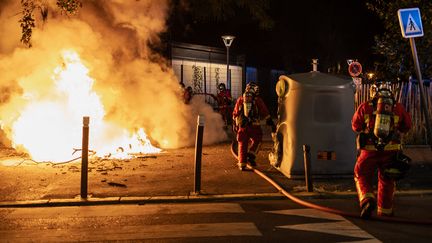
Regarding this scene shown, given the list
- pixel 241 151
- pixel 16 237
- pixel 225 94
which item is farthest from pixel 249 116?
pixel 225 94

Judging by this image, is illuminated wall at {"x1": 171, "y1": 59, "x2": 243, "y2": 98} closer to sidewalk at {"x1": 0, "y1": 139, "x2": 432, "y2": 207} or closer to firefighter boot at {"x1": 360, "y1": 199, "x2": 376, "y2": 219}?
sidewalk at {"x1": 0, "y1": 139, "x2": 432, "y2": 207}

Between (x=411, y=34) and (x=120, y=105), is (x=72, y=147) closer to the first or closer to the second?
(x=120, y=105)

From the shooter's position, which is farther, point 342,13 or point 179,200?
point 342,13

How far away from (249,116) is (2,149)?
656 centimetres

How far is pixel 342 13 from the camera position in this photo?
102 feet

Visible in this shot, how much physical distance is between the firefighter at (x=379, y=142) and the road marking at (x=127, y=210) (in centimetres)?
162

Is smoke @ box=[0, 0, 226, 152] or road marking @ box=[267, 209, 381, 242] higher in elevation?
smoke @ box=[0, 0, 226, 152]

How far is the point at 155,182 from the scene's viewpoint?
29.9ft

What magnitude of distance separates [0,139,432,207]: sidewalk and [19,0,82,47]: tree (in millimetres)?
2667

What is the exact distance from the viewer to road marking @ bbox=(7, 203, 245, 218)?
711 centimetres

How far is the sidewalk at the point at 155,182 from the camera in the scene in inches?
315

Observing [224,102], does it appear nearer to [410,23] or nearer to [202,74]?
[202,74]

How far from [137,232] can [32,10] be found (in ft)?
24.9

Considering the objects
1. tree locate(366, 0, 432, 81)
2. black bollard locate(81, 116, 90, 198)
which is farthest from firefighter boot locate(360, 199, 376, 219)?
tree locate(366, 0, 432, 81)
